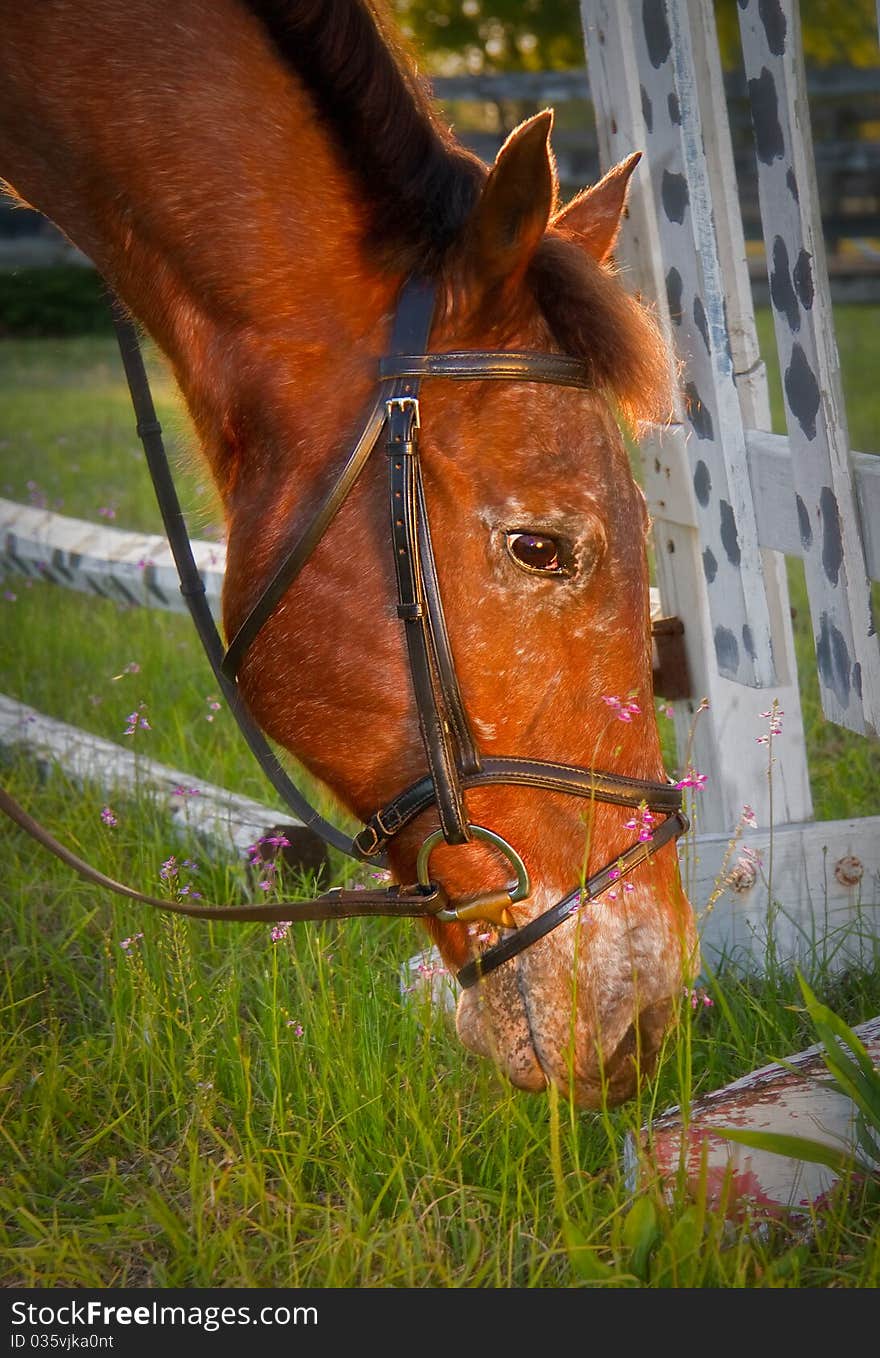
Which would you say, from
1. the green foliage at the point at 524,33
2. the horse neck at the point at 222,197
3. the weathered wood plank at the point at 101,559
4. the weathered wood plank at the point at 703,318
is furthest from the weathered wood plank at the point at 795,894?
the green foliage at the point at 524,33

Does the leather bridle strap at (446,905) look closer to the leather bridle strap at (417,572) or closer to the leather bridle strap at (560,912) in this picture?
the leather bridle strap at (560,912)

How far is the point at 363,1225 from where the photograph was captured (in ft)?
6.56

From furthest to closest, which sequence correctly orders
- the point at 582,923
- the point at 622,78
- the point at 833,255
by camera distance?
the point at 833,255, the point at 622,78, the point at 582,923

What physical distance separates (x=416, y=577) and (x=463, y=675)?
0.58ft

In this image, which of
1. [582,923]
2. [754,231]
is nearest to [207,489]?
[582,923]

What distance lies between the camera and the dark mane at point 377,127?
6.76 ft

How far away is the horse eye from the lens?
6.57ft

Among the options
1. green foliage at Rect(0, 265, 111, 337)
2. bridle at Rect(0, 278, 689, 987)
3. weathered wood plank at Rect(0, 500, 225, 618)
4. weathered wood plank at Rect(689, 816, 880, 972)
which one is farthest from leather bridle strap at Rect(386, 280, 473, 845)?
green foliage at Rect(0, 265, 111, 337)

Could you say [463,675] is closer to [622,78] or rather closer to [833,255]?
[622,78]

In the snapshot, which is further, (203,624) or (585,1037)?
(203,624)

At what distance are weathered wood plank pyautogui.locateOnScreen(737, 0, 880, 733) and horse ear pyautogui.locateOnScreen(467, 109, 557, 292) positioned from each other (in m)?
0.67

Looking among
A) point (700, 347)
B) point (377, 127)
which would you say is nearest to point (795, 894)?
point (700, 347)

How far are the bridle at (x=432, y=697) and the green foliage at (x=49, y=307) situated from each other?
16.1 m

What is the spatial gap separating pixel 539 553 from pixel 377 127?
76cm
